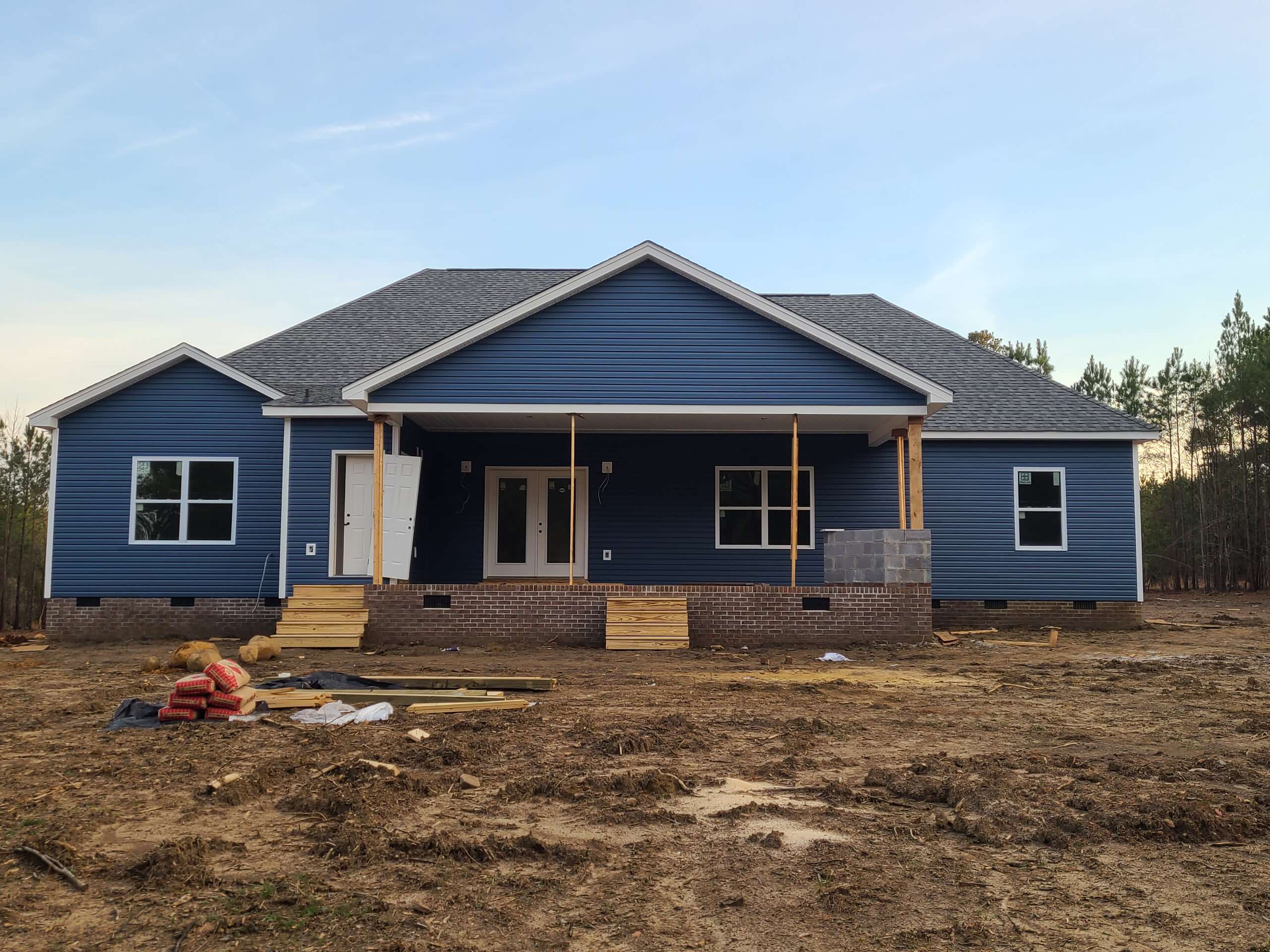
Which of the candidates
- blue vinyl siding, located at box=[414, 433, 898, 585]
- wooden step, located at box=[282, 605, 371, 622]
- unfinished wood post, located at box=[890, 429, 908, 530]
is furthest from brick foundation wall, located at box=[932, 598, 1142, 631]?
wooden step, located at box=[282, 605, 371, 622]

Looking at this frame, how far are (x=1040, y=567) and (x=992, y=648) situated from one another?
3.91 m

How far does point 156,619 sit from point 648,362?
931 cm

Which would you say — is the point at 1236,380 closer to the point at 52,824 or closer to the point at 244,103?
the point at 244,103

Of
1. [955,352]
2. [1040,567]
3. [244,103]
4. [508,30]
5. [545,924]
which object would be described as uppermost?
[508,30]

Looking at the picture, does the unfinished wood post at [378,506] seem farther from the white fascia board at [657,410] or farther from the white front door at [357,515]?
the white front door at [357,515]

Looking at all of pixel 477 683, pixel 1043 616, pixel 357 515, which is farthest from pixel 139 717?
pixel 1043 616

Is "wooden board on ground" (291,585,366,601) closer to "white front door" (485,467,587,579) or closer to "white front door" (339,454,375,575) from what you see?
"white front door" (339,454,375,575)

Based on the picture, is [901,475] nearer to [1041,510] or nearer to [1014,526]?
[1014,526]

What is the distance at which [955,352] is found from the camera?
19.9 metres

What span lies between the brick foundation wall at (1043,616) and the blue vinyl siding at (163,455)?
12.1m

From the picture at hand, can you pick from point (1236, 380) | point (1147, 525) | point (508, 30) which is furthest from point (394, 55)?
point (1147, 525)

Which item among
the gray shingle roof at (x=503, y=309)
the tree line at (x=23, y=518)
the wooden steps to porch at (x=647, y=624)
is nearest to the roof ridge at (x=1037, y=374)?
the gray shingle roof at (x=503, y=309)

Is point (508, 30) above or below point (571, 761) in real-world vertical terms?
above

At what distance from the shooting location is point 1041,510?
666 inches
